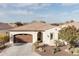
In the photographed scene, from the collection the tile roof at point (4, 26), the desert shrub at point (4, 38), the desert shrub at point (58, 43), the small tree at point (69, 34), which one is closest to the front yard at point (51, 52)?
the desert shrub at point (58, 43)

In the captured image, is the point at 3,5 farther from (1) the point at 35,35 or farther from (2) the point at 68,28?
(2) the point at 68,28

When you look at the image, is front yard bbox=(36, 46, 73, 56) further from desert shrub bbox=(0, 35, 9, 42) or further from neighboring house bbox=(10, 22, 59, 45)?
desert shrub bbox=(0, 35, 9, 42)

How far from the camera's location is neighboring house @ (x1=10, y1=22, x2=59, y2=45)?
489 centimetres

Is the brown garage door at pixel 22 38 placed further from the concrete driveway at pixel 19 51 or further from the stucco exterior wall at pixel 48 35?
the stucco exterior wall at pixel 48 35

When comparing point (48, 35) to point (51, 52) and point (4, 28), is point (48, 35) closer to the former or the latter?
point (51, 52)

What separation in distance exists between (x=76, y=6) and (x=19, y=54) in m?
1.54

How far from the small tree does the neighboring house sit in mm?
137

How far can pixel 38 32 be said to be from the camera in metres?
4.92

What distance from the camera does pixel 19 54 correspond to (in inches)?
193

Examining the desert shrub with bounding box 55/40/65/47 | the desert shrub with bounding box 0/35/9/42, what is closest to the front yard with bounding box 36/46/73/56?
the desert shrub with bounding box 55/40/65/47

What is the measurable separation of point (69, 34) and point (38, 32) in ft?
2.11

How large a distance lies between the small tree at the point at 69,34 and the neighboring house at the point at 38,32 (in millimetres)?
137

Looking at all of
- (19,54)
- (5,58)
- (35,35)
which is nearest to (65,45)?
(35,35)

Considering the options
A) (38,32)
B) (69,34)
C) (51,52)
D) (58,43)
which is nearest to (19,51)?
(38,32)
